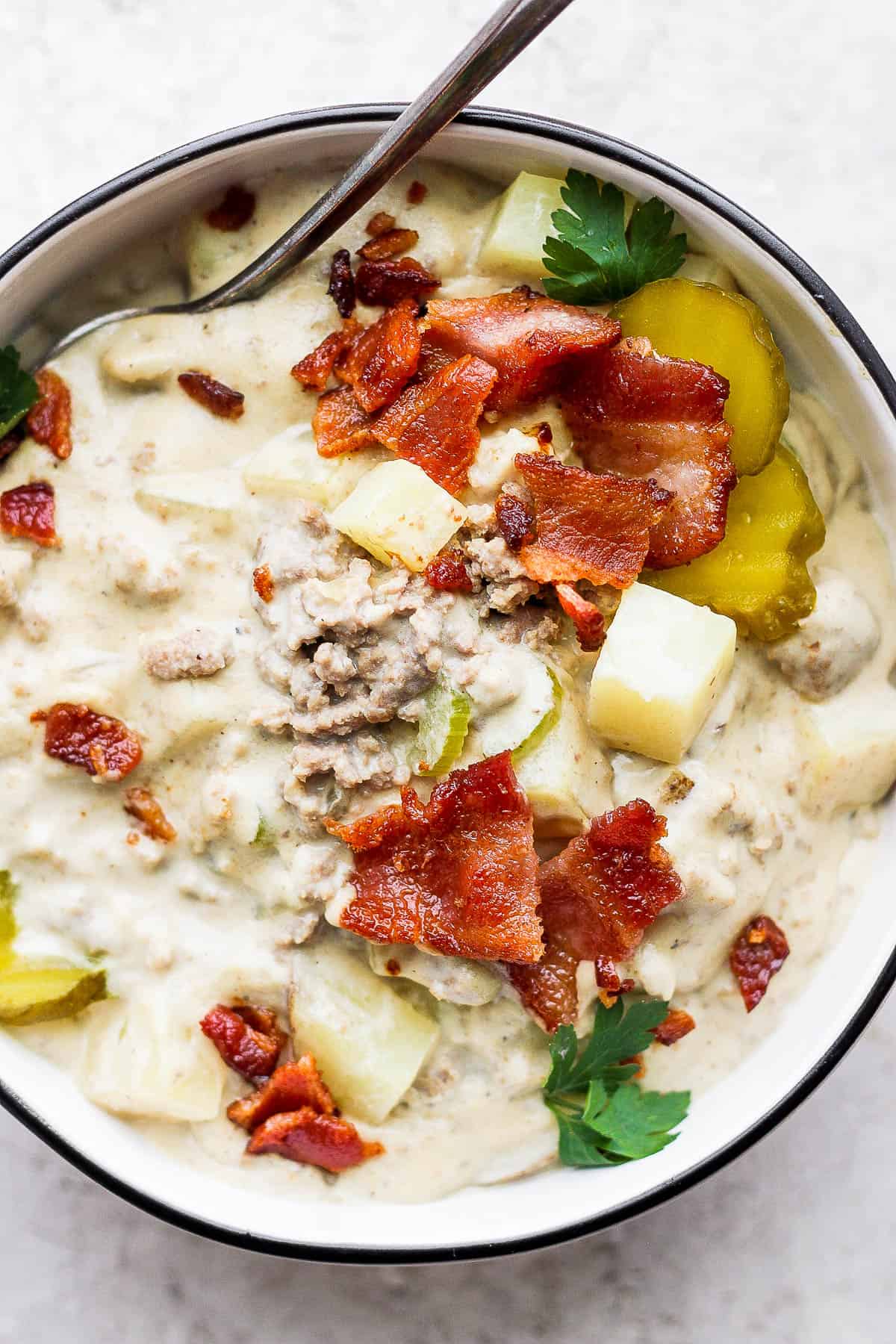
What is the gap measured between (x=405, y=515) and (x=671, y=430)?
65 cm

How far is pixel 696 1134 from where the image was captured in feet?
9.45

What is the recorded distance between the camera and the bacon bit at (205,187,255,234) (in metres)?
2.94

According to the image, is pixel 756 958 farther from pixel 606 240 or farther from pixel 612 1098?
pixel 606 240

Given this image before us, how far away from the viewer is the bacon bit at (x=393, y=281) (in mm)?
2873

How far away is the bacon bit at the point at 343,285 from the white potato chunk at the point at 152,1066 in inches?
67.2

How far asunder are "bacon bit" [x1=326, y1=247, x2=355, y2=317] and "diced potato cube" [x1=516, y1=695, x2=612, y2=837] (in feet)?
3.53

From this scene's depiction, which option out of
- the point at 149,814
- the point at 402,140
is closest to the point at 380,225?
the point at 402,140

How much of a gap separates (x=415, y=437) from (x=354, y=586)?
38 centimetres

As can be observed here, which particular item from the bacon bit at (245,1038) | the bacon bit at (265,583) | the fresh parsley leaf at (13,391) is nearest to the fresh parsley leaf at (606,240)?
the bacon bit at (265,583)

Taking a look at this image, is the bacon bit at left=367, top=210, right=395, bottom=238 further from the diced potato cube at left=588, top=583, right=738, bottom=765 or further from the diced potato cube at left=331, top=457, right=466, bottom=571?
the diced potato cube at left=588, top=583, right=738, bottom=765

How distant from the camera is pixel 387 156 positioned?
268 cm

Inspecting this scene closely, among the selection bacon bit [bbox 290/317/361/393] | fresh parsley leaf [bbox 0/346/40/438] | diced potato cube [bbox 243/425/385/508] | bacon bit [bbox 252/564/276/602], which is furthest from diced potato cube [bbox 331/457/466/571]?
fresh parsley leaf [bbox 0/346/40/438]

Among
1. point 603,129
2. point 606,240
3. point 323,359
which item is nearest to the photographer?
point 606,240

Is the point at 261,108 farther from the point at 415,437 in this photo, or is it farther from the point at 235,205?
the point at 415,437
